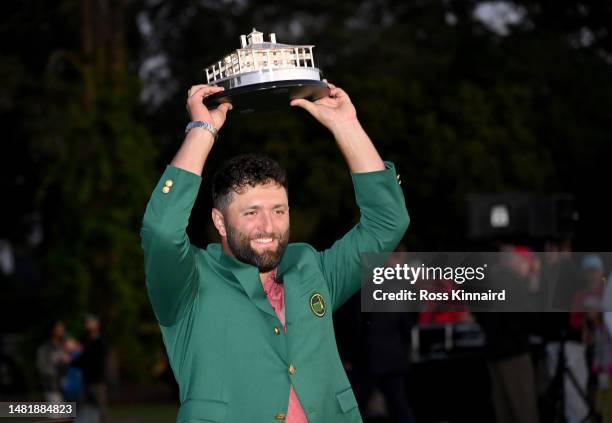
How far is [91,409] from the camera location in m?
17.5

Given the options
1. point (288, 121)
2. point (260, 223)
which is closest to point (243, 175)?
point (260, 223)

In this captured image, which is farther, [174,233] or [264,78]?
[264,78]

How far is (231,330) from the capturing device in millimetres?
4613

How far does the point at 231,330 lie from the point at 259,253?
289mm

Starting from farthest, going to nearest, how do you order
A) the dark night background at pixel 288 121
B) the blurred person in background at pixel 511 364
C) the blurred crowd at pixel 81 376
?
the dark night background at pixel 288 121, the blurred crowd at pixel 81 376, the blurred person in background at pixel 511 364

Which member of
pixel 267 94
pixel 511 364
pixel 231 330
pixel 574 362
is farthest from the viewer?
pixel 574 362

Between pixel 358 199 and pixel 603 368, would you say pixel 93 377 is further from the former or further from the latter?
pixel 358 199

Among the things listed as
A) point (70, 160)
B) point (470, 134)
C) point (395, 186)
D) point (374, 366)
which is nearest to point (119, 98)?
point (70, 160)

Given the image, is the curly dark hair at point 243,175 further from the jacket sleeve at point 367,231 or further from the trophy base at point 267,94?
the jacket sleeve at point 367,231

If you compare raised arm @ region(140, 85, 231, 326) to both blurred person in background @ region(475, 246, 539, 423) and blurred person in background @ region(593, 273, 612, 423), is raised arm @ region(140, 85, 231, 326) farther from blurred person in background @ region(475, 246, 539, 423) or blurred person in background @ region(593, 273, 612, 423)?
blurred person in background @ region(475, 246, 539, 423)

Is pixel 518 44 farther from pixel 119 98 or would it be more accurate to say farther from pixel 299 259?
pixel 299 259

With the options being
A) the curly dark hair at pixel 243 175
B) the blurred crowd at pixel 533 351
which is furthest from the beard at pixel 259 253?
the blurred crowd at pixel 533 351

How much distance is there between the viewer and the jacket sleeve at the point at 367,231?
4.95 meters

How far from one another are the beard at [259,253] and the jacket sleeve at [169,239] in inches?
7.6
